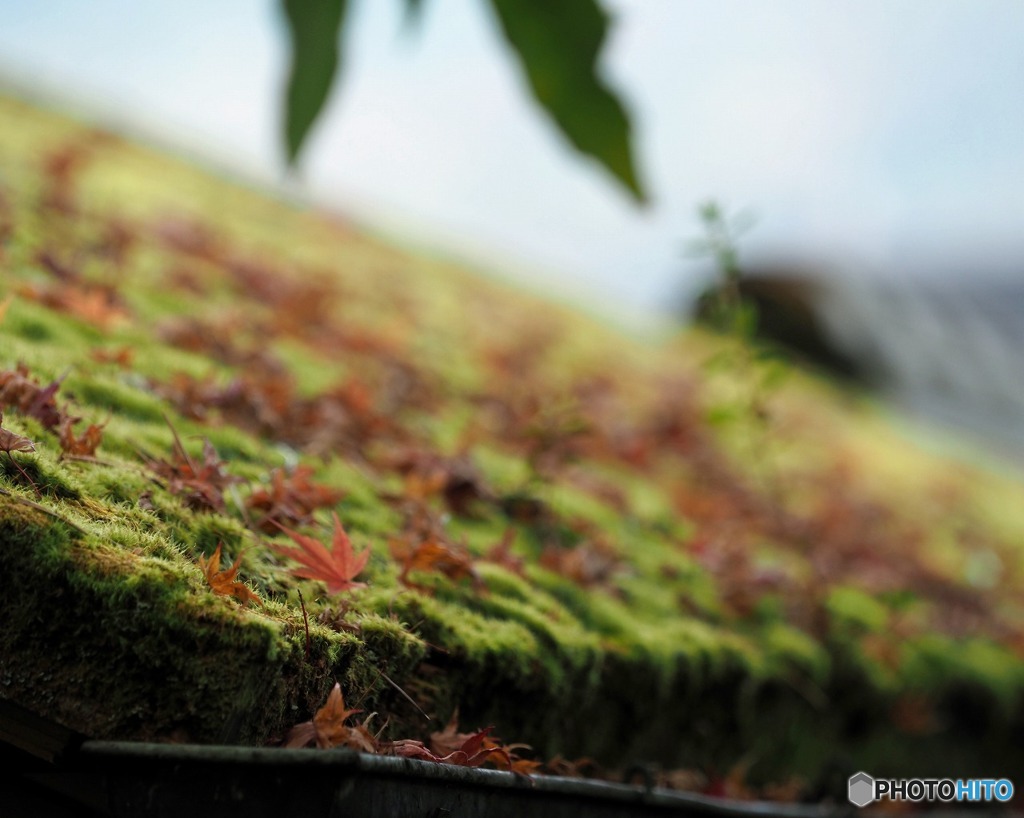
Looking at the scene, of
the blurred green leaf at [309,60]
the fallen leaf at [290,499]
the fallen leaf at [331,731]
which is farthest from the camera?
the fallen leaf at [290,499]

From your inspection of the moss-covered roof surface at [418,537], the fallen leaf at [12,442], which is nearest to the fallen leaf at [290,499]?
the moss-covered roof surface at [418,537]

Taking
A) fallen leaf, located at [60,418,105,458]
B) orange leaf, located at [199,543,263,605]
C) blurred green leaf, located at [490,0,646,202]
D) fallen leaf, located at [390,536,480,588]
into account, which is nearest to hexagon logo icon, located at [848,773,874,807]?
fallen leaf, located at [390,536,480,588]

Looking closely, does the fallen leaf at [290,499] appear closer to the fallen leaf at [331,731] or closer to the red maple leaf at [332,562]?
the red maple leaf at [332,562]

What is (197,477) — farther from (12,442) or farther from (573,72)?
(573,72)

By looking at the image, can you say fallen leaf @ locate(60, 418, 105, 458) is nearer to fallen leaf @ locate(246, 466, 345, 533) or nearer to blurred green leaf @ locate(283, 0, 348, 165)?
fallen leaf @ locate(246, 466, 345, 533)

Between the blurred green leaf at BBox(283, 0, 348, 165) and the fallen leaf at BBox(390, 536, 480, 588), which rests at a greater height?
the fallen leaf at BBox(390, 536, 480, 588)

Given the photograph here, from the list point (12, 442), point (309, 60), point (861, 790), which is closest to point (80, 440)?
point (12, 442)
